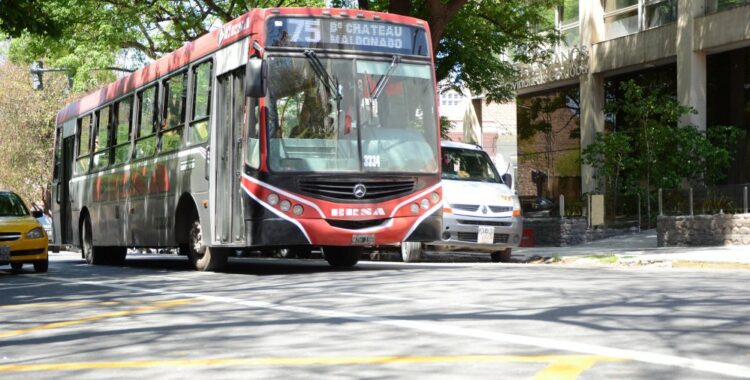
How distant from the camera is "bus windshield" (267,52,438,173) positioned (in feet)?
52.4

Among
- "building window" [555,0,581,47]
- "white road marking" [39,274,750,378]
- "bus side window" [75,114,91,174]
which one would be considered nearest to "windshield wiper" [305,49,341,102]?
"white road marking" [39,274,750,378]

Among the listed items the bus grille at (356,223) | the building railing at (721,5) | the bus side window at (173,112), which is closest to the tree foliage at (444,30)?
the building railing at (721,5)

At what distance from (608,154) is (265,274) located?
1694 cm

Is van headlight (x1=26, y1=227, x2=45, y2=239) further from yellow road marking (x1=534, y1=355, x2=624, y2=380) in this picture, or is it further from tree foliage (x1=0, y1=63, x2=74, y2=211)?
tree foliage (x1=0, y1=63, x2=74, y2=211)

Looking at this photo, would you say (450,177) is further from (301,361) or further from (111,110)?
(301,361)

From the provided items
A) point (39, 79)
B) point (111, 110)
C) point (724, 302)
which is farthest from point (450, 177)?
point (39, 79)

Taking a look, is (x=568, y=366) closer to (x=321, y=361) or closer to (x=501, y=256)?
(x=321, y=361)

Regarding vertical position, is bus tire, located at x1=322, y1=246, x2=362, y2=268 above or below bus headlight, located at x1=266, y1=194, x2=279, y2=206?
below

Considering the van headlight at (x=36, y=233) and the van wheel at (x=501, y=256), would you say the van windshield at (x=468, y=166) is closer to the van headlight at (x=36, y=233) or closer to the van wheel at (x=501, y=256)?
the van wheel at (x=501, y=256)

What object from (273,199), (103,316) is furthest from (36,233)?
(103,316)

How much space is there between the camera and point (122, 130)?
71.6 feet

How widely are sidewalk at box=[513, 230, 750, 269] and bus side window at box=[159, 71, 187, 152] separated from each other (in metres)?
7.36

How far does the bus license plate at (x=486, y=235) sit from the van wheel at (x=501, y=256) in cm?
120

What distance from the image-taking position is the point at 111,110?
22719mm
